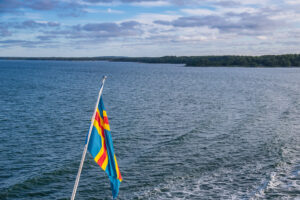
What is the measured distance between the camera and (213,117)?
3148 cm

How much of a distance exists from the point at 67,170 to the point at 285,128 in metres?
18.5

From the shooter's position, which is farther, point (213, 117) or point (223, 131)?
point (213, 117)

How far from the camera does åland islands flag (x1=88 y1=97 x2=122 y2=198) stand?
7.86 metres

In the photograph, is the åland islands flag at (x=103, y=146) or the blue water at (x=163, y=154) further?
the blue water at (x=163, y=154)

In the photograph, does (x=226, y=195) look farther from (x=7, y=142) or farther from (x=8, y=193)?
(x=7, y=142)

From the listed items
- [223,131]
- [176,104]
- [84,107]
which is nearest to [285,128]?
[223,131]

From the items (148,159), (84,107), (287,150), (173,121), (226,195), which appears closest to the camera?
(226,195)

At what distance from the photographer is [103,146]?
26.5ft

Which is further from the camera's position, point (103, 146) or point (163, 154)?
point (163, 154)

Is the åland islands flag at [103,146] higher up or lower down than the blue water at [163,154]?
higher up

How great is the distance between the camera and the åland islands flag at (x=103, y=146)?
7.86 meters

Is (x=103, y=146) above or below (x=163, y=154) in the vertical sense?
above

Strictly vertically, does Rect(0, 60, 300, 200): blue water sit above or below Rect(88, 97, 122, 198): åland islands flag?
below

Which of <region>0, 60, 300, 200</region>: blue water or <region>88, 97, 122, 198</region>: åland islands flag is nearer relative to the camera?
<region>88, 97, 122, 198</region>: åland islands flag
